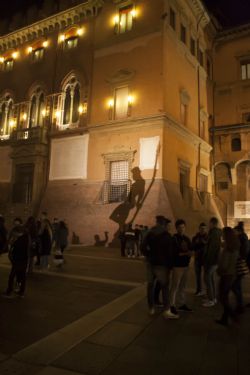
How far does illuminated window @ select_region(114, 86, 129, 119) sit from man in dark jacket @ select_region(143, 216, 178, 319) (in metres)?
15.7

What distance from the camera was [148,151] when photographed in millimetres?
19234

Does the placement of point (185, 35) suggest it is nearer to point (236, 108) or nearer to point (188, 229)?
point (236, 108)

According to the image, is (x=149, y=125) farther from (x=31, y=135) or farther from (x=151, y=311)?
(x=151, y=311)

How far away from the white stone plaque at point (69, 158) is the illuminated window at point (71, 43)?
289 inches

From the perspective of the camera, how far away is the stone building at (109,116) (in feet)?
63.4

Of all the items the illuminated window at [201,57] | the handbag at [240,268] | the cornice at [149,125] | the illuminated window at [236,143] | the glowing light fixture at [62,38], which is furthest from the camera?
the illuminated window at [201,57]

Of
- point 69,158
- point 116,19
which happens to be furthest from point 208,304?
point 116,19

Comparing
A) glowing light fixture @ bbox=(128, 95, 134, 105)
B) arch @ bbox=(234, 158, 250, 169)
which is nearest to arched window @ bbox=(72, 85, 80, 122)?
glowing light fixture @ bbox=(128, 95, 134, 105)

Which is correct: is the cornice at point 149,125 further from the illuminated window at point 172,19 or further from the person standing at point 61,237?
the person standing at point 61,237

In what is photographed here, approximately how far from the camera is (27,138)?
23.6 meters

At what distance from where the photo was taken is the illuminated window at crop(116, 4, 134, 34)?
70.6 feet

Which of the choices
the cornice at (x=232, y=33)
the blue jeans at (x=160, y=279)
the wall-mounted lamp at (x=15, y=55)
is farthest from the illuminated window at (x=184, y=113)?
the blue jeans at (x=160, y=279)

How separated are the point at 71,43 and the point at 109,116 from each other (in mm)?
7644

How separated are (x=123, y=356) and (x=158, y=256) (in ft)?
6.85
